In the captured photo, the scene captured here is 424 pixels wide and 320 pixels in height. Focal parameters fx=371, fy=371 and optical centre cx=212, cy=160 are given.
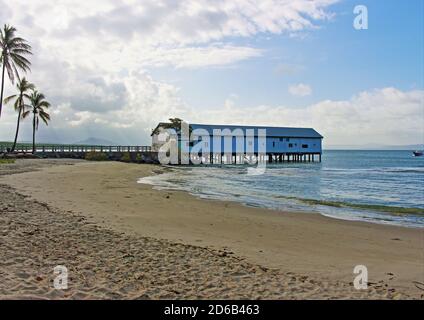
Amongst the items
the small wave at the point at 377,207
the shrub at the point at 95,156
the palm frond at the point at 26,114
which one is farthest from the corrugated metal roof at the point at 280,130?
the small wave at the point at 377,207

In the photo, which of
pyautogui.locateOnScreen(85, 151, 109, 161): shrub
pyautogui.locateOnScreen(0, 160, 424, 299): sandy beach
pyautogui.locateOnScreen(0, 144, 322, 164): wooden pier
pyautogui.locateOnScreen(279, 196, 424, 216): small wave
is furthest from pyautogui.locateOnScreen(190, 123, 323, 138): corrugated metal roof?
pyautogui.locateOnScreen(0, 160, 424, 299): sandy beach

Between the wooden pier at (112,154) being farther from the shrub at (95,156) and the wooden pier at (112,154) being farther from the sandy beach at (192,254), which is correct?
the sandy beach at (192,254)

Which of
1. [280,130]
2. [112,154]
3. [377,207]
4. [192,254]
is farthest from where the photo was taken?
[280,130]

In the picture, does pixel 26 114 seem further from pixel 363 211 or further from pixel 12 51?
pixel 363 211

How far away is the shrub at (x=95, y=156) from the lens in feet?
174

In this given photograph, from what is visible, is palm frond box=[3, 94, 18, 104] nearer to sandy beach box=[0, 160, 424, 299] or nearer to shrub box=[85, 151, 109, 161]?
shrub box=[85, 151, 109, 161]

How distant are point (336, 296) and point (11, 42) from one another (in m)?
37.1

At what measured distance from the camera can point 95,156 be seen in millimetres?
53656

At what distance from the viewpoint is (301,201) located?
1780cm

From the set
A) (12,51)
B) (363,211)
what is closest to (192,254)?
(363,211)

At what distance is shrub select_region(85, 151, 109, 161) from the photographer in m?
53.1

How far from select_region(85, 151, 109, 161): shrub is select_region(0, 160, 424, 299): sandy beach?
139 ft

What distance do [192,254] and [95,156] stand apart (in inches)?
1964

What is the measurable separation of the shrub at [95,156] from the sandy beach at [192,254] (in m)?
42.4
